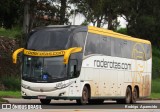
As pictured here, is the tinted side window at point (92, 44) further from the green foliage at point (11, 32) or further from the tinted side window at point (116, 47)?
the green foliage at point (11, 32)

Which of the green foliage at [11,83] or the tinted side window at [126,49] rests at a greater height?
the tinted side window at [126,49]

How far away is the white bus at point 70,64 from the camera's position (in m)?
29.0

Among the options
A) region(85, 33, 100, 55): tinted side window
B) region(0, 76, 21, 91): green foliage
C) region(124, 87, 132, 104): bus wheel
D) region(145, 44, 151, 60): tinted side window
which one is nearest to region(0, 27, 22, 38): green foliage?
region(0, 76, 21, 91): green foliage

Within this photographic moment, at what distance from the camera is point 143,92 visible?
38719 millimetres

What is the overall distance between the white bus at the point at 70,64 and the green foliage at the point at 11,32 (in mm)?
22647

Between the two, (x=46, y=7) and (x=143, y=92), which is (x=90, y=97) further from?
(x=46, y=7)

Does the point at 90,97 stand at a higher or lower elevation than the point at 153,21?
lower

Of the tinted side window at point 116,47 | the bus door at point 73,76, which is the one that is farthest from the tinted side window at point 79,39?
the tinted side window at point 116,47

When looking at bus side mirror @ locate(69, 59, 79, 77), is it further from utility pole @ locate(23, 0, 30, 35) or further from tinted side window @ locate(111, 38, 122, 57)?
utility pole @ locate(23, 0, 30, 35)

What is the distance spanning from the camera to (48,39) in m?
29.5

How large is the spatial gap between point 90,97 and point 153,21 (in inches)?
1586

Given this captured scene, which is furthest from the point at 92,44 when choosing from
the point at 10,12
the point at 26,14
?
the point at 10,12

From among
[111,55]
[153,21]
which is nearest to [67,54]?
[111,55]

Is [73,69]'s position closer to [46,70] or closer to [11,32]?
[46,70]
